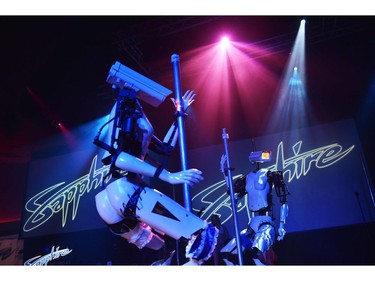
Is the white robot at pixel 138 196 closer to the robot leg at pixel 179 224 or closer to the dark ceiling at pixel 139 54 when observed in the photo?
the robot leg at pixel 179 224

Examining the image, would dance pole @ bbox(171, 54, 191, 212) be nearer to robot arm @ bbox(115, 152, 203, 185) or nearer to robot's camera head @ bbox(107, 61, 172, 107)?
robot arm @ bbox(115, 152, 203, 185)

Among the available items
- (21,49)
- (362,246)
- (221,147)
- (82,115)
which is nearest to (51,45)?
(21,49)

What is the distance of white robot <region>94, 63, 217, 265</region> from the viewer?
2.20m

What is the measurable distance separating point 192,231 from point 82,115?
25.4 ft

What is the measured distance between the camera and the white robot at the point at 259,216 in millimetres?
4191

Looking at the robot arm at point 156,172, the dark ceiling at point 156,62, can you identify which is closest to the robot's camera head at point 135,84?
the robot arm at point 156,172

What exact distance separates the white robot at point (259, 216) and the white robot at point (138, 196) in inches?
68.0

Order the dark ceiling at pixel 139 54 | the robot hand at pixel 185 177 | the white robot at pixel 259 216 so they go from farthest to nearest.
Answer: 1. the dark ceiling at pixel 139 54
2. the white robot at pixel 259 216
3. the robot hand at pixel 185 177

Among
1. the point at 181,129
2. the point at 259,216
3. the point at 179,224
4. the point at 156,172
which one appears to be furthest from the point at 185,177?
the point at 259,216

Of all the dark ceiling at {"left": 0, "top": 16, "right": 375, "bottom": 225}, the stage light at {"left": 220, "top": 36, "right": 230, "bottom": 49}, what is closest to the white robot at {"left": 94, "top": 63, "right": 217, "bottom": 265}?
the dark ceiling at {"left": 0, "top": 16, "right": 375, "bottom": 225}

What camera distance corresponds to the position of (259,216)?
458 centimetres

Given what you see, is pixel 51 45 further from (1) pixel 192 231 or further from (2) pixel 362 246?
(2) pixel 362 246

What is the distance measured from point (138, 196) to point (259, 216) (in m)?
2.76

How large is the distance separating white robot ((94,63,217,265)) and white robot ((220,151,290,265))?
1.73 metres
